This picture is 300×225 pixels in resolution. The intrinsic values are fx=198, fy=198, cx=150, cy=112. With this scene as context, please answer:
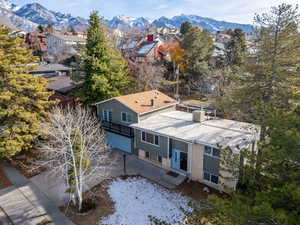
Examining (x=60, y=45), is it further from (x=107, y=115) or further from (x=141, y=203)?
(x=141, y=203)

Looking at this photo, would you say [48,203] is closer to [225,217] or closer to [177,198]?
[177,198]

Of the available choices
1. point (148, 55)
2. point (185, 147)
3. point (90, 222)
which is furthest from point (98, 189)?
point (148, 55)

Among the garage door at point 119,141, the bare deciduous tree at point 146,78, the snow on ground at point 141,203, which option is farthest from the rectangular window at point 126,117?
the bare deciduous tree at point 146,78

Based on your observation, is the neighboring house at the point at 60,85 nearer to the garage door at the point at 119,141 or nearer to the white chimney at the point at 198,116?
the garage door at the point at 119,141

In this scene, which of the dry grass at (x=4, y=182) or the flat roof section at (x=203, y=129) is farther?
the dry grass at (x=4, y=182)

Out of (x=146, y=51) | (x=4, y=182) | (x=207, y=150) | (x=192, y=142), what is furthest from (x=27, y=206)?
(x=146, y=51)

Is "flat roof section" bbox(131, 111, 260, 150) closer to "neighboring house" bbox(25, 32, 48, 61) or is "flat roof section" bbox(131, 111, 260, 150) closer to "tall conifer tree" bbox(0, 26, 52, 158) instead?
"tall conifer tree" bbox(0, 26, 52, 158)

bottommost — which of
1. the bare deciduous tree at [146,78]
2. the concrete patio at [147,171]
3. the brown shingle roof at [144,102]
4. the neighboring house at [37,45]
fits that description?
the concrete patio at [147,171]
